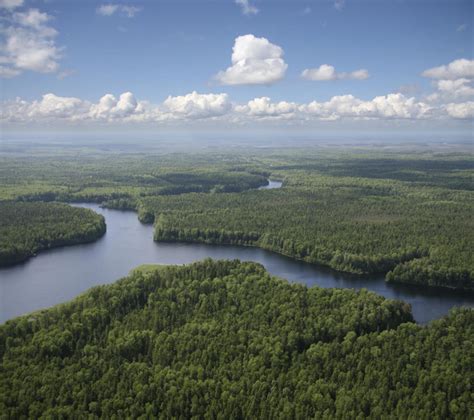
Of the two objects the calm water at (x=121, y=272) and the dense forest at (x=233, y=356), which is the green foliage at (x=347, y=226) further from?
the dense forest at (x=233, y=356)

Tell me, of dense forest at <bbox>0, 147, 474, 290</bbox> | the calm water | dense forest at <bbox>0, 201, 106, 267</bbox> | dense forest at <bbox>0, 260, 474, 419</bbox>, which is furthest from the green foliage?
dense forest at <bbox>0, 260, 474, 419</bbox>

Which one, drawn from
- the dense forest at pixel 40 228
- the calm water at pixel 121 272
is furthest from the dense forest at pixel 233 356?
the dense forest at pixel 40 228

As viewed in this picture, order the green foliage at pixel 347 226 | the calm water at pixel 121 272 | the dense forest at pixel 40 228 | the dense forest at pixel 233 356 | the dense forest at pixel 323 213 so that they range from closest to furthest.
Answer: the dense forest at pixel 233 356 → the calm water at pixel 121 272 → the green foliage at pixel 347 226 → the dense forest at pixel 323 213 → the dense forest at pixel 40 228

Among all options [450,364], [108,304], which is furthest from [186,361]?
[450,364]

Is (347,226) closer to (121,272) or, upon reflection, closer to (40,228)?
(121,272)

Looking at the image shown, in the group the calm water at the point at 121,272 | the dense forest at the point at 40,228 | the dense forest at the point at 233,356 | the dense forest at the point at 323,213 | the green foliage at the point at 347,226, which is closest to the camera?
the dense forest at the point at 233,356
